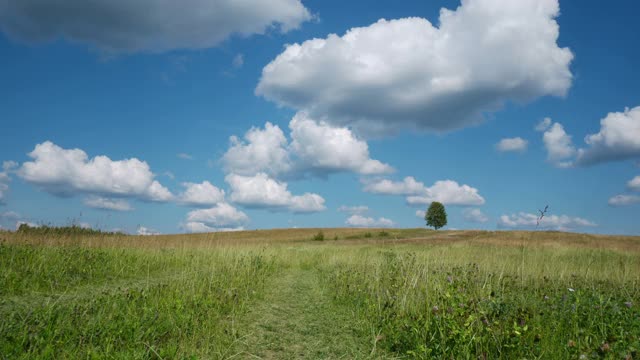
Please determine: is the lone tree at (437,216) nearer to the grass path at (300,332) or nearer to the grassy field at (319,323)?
the grassy field at (319,323)

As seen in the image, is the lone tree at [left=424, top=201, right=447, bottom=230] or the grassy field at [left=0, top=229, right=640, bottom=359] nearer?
the grassy field at [left=0, top=229, right=640, bottom=359]

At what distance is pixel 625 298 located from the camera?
848 centimetres

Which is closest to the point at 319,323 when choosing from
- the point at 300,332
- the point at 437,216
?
the point at 300,332

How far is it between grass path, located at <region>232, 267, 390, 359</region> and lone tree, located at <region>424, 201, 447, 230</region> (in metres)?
71.5

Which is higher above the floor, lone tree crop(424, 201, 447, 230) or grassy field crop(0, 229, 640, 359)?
lone tree crop(424, 201, 447, 230)

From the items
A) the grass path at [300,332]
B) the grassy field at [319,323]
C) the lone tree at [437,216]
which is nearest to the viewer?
the grassy field at [319,323]

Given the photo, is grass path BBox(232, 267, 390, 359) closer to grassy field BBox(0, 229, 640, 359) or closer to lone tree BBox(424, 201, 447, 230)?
grassy field BBox(0, 229, 640, 359)

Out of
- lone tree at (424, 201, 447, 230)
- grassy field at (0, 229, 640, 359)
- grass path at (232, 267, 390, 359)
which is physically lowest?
grass path at (232, 267, 390, 359)

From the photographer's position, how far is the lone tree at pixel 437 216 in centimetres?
7712

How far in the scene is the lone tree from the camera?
77.1 metres

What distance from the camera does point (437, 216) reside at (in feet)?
253

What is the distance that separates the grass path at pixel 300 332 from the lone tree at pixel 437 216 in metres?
71.5

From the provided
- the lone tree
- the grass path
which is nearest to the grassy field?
the grass path

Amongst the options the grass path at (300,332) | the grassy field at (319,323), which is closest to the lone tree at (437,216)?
the grassy field at (319,323)
